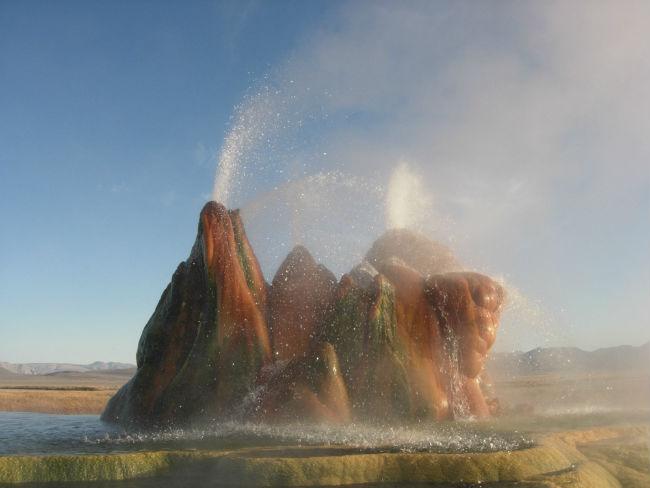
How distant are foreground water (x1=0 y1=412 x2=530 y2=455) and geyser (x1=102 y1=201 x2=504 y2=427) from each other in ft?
2.92

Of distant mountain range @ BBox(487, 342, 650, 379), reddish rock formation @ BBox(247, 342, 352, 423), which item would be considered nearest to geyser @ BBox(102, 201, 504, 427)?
reddish rock formation @ BBox(247, 342, 352, 423)

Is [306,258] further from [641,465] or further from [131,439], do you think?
[641,465]

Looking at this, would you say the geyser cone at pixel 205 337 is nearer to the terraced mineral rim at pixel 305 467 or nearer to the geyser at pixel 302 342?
the geyser at pixel 302 342

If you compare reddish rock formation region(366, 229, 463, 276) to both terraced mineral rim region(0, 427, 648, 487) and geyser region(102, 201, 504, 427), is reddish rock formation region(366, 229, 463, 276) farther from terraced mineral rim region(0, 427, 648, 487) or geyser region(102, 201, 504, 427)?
terraced mineral rim region(0, 427, 648, 487)

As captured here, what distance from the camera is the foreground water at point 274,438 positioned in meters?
13.8

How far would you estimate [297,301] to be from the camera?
20.4 metres

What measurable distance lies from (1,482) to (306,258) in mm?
12481

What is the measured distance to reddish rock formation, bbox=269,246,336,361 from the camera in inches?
770

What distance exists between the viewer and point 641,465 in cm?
1279

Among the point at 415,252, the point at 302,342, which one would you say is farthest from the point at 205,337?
the point at 415,252

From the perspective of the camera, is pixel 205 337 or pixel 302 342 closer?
pixel 205 337

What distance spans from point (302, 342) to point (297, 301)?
159 cm

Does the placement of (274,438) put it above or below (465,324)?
below

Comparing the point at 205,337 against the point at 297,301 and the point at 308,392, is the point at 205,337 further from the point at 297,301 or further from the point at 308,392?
the point at 308,392
